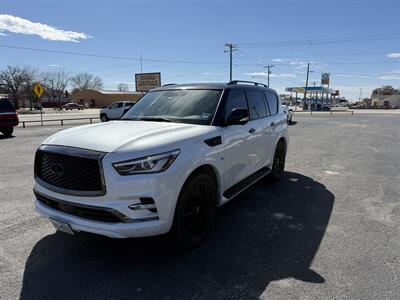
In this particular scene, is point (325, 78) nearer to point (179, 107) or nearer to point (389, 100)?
point (389, 100)

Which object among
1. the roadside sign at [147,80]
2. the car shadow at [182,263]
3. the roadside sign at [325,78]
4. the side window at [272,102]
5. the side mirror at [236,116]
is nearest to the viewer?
the car shadow at [182,263]

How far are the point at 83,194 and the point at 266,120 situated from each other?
3588mm

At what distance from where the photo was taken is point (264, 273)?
310 cm

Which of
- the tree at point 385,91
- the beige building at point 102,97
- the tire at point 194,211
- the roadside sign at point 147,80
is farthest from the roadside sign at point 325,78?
the tire at point 194,211

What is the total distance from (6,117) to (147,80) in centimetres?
3542

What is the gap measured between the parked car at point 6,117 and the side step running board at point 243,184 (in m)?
14.1

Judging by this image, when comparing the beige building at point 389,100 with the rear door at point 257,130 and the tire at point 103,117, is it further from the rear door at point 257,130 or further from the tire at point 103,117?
the rear door at point 257,130

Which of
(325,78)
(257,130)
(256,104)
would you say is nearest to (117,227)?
(257,130)

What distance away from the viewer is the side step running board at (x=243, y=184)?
13.7 ft

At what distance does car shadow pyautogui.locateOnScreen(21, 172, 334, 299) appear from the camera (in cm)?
283

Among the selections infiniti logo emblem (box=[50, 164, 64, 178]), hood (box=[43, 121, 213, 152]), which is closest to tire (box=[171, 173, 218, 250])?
hood (box=[43, 121, 213, 152])

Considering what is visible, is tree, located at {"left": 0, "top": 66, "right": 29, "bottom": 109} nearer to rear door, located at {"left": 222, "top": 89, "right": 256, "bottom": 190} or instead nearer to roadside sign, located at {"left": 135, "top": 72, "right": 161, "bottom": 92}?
roadside sign, located at {"left": 135, "top": 72, "right": 161, "bottom": 92}

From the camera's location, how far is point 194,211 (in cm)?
352

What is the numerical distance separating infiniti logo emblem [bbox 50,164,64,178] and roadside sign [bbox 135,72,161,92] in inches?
1812
